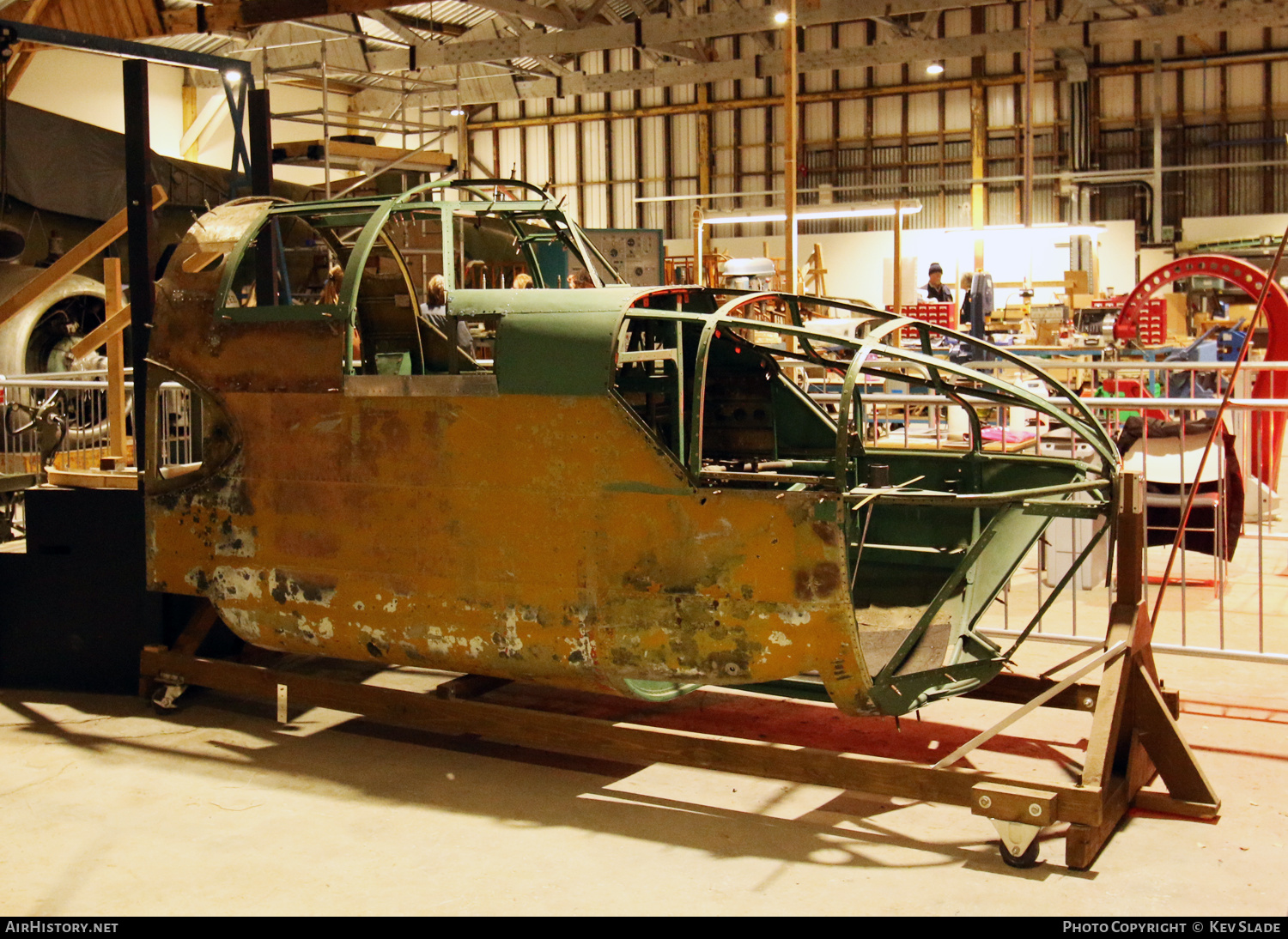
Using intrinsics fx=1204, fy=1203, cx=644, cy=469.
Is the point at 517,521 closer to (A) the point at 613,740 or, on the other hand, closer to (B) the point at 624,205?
(A) the point at 613,740

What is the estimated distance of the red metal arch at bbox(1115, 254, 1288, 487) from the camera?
32.3 ft

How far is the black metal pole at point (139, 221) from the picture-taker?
6758 millimetres

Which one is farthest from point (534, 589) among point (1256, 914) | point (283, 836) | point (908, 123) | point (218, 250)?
point (908, 123)

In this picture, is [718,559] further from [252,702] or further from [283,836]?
[252,702]

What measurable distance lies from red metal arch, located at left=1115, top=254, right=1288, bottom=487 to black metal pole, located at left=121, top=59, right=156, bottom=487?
7.55 m

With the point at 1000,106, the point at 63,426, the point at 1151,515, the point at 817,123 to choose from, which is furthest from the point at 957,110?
the point at 63,426

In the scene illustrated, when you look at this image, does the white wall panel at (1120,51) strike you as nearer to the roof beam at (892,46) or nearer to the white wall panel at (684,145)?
the roof beam at (892,46)

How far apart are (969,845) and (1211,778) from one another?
4.54ft

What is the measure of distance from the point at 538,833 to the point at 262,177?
16.2ft

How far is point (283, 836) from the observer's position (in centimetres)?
489

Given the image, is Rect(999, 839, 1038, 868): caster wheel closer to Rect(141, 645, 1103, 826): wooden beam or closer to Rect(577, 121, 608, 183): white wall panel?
Rect(141, 645, 1103, 826): wooden beam

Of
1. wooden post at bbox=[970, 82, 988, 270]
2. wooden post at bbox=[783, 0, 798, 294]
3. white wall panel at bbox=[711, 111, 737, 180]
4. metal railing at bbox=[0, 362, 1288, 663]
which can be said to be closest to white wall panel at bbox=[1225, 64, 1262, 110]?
wooden post at bbox=[970, 82, 988, 270]

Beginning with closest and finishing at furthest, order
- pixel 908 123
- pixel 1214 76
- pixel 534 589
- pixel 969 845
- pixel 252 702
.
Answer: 1. pixel 969 845
2. pixel 534 589
3. pixel 252 702
4. pixel 1214 76
5. pixel 908 123
